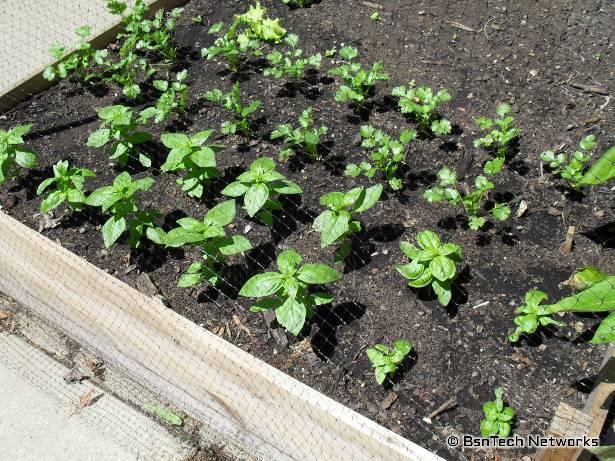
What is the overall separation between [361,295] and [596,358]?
0.98 m

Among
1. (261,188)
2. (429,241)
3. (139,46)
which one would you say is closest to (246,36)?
(139,46)

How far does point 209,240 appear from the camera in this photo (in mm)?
2877

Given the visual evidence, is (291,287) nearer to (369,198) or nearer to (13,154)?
(369,198)

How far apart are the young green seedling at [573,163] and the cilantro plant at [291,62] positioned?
1.34m

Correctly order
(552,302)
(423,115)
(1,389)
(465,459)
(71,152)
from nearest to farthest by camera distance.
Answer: (465,459) < (552,302) < (1,389) < (423,115) < (71,152)

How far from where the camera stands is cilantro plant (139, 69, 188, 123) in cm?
342

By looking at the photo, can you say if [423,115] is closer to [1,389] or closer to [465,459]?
[465,459]

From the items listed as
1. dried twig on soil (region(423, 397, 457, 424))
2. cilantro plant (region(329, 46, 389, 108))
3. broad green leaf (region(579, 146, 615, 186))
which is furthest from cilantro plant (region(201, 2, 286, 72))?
dried twig on soil (region(423, 397, 457, 424))

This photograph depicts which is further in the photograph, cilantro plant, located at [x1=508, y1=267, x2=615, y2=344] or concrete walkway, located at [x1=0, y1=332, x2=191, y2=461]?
concrete walkway, located at [x1=0, y1=332, x2=191, y2=461]

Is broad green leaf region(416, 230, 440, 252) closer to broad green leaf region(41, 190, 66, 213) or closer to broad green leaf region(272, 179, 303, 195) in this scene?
broad green leaf region(272, 179, 303, 195)

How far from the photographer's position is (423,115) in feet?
10.7

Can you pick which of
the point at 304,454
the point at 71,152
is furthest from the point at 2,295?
the point at 304,454

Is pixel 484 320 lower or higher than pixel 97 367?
higher

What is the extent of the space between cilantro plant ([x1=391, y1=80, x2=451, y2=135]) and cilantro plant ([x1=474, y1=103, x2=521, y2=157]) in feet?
0.56
